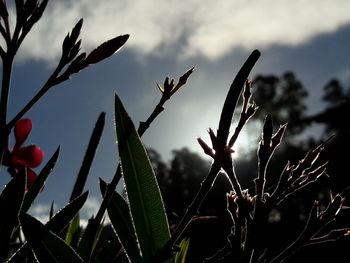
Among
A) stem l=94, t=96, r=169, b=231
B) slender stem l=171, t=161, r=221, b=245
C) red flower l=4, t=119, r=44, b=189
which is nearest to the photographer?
slender stem l=171, t=161, r=221, b=245

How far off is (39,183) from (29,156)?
20cm

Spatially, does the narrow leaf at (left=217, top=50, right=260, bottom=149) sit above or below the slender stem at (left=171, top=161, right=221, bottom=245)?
above

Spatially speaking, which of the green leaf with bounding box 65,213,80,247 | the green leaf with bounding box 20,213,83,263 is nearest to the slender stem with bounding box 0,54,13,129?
the green leaf with bounding box 20,213,83,263

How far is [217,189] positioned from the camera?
12.2 m

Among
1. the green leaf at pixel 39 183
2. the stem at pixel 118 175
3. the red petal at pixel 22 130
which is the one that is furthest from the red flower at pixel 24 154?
the stem at pixel 118 175

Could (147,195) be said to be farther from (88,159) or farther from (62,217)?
(88,159)

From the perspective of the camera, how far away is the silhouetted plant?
2.10 feet

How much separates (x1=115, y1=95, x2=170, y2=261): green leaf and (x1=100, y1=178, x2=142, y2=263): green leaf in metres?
0.04

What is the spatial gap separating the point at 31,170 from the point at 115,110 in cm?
46

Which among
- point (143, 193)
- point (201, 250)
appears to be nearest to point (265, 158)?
point (143, 193)

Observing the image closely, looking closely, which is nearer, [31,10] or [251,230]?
[251,230]

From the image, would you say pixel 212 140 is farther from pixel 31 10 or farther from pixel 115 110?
pixel 31 10

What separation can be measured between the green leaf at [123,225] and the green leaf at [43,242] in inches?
4.4

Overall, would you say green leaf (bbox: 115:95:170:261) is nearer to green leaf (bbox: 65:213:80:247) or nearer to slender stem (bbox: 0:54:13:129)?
slender stem (bbox: 0:54:13:129)
